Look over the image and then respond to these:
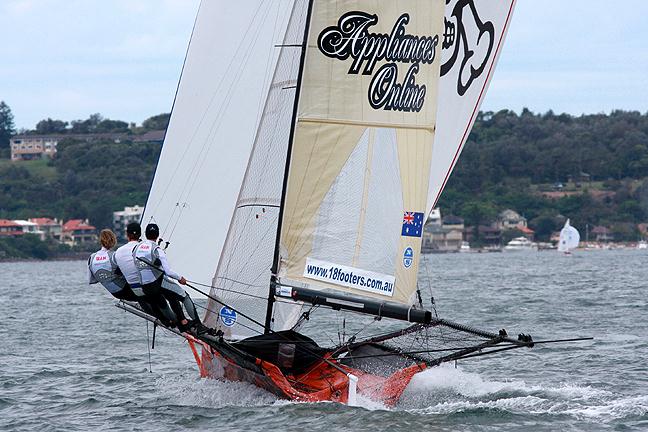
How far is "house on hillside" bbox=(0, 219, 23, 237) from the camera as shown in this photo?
301ft

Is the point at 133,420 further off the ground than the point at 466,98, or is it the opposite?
the point at 466,98

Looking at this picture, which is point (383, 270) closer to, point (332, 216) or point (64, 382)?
point (332, 216)

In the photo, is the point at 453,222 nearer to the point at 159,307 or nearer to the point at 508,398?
the point at 508,398

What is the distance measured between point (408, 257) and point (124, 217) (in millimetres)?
76575

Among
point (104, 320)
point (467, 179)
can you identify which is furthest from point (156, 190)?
point (467, 179)

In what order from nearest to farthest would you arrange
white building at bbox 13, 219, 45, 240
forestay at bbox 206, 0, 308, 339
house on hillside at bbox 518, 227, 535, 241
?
forestay at bbox 206, 0, 308, 339 < white building at bbox 13, 219, 45, 240 < house on hillside at bbox 518, 227, 535, 241

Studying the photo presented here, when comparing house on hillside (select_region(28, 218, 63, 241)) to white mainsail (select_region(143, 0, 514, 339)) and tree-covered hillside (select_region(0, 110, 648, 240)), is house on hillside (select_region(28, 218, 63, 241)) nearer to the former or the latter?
tree-covered hillside (select_region(0, 110, 648, 240))

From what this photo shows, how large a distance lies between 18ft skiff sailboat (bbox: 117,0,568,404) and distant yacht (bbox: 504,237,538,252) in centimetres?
8740

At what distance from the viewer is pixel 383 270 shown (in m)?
12.7

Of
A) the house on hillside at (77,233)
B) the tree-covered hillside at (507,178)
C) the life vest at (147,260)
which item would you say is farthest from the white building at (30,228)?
the life vest at (147,260)

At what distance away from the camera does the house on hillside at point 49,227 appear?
92688mm

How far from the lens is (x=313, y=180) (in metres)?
12.6

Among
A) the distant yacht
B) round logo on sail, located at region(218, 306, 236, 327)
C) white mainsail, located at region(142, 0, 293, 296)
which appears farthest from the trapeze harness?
the distant yacht

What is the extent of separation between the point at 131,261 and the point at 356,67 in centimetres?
279
